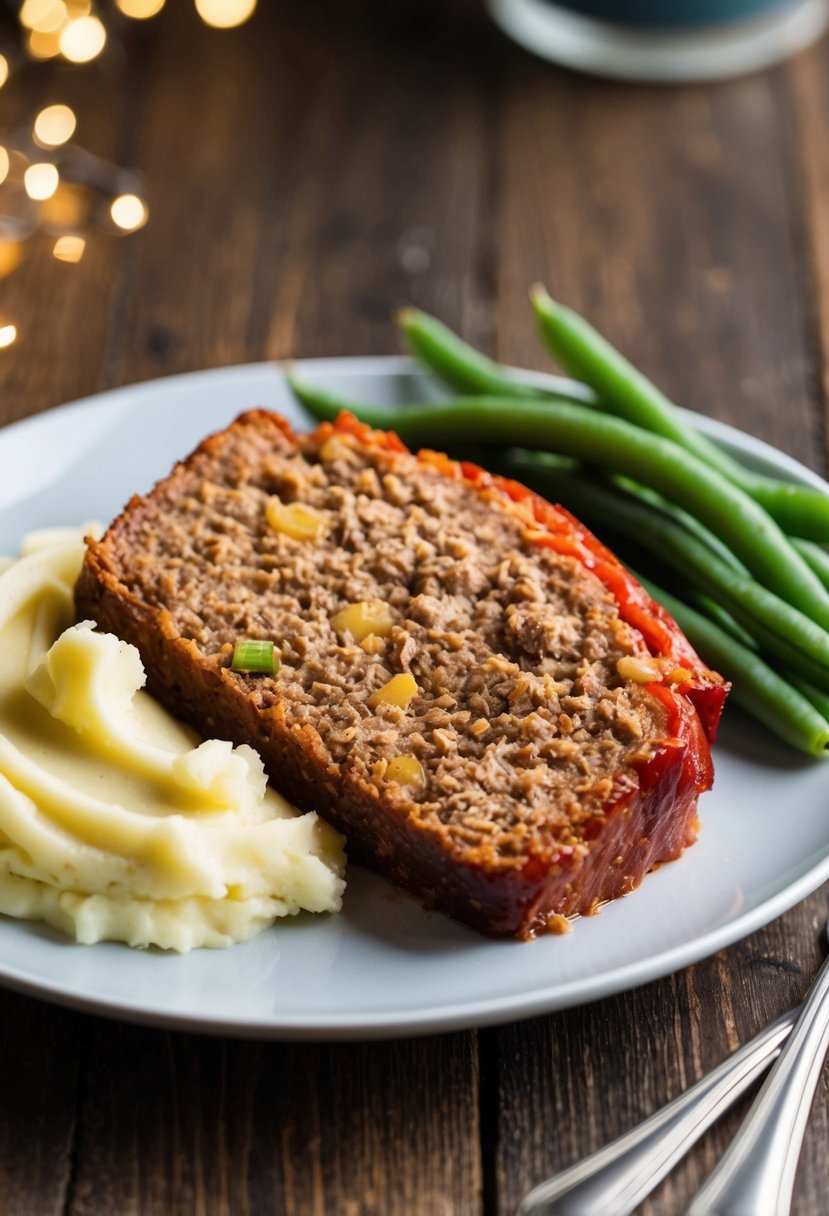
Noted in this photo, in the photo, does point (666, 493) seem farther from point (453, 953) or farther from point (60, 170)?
point (60, 170)

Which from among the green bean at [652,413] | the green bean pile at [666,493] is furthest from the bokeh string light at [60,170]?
Result: the green bean at [652,413]

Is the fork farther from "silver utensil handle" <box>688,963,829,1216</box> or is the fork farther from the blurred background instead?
the blurred background

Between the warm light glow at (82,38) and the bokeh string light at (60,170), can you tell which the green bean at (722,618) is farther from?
the warm light glow at (82,38)

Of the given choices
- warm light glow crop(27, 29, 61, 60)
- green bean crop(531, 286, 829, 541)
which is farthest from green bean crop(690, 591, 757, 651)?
warm light glow crop(27, 29, 61, 60)

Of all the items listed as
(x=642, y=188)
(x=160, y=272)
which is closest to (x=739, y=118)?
(x=642, y=188)

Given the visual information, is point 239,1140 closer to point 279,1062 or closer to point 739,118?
point 279,1062
